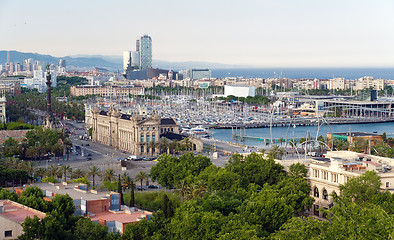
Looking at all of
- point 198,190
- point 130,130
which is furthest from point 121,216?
point 130,130

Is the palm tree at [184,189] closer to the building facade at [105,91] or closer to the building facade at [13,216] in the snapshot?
the building facade at [13,216]

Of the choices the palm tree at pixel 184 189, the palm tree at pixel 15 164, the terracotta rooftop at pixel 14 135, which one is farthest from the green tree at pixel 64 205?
the terracotta rooftop at pixel 14 135

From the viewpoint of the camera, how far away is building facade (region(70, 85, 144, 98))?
170 meters

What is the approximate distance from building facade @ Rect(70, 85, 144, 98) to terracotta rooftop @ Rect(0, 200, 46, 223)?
454 feet

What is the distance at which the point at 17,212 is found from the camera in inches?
1111

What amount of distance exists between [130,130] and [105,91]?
107635 mm

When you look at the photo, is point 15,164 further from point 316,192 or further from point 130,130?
point 316,192

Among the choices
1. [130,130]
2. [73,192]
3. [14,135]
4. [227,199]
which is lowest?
[14,135]

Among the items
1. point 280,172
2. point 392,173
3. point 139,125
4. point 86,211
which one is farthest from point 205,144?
point 86,211

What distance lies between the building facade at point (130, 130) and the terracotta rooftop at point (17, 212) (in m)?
35.7

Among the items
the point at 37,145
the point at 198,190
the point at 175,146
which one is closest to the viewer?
the point at 198,190

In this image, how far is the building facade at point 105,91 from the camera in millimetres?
169750

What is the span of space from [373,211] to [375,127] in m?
79.1

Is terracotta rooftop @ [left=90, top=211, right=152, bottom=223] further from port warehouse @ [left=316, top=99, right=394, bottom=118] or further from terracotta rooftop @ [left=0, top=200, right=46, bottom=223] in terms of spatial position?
port warehouse @ [left=316, top=99, right=394, bottom=118]
